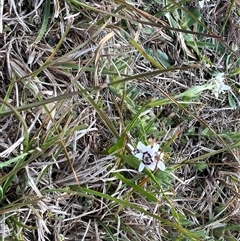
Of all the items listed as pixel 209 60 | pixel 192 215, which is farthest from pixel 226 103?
pixel 192 215

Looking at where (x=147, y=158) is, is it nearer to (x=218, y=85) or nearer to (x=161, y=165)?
(x=161, y=165)

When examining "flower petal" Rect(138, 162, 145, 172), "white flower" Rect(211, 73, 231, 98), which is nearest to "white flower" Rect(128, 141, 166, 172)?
"flower petal" Rect(138, 162, 145, 172)

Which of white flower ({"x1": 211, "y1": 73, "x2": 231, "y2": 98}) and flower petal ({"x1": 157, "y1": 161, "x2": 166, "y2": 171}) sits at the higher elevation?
white flower ({"x1": 211, "y1": 73, "x2": 231, "y2": 98})

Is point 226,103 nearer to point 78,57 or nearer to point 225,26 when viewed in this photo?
point 225,26

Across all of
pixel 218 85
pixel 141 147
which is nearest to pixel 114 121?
pixel 141 147

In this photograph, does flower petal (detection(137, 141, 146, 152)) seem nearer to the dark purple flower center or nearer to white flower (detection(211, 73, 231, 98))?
the dark purple flower center

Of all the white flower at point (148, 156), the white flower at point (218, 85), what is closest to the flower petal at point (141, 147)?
the white flower at point (148, 156)

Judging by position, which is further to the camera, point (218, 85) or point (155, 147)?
point (218, 85)
